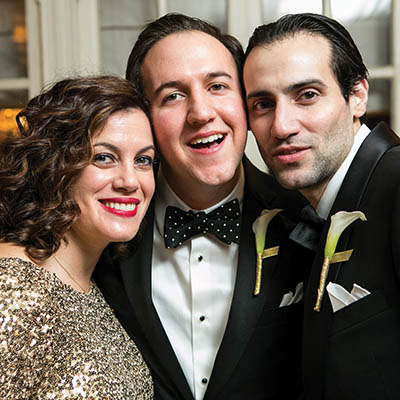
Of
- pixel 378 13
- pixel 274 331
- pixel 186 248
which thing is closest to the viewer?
pixel 274 331

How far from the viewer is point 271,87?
1918 millimetres

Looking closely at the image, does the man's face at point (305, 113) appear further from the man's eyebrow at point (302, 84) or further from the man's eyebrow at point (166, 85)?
the man's eyebrow at point (166, 85)

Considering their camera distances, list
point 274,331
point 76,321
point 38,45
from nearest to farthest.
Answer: point 76,321 < point 274,331 < point 38,45

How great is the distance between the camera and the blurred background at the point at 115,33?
10.5 feet

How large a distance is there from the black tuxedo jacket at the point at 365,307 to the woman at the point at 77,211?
623mm

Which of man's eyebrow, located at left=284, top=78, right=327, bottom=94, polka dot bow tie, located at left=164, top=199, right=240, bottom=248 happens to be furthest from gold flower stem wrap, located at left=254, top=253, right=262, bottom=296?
man's eyebrow, located at left=284, top=78, right=327, bottom=94

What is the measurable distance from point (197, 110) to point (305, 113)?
1.27ft

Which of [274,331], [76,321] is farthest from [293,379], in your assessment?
[76,321]

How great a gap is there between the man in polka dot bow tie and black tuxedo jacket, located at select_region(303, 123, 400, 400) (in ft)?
0.95

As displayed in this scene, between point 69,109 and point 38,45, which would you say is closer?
point 69,109

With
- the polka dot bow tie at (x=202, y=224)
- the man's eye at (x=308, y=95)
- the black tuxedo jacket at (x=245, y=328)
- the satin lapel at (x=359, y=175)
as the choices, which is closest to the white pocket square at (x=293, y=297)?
the black tuxedo jacket at (x=245, y=328)

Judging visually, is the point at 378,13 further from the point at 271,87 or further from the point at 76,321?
the point at 76,321

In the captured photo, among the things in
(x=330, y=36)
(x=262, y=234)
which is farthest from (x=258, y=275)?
(x=330, y=36)

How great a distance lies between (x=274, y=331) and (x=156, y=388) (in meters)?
0.47
